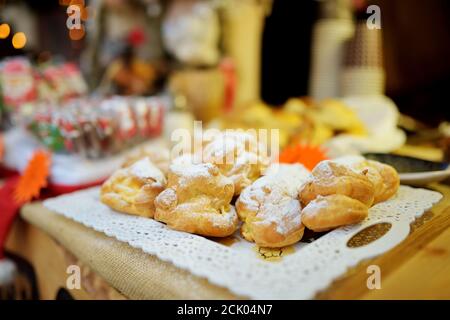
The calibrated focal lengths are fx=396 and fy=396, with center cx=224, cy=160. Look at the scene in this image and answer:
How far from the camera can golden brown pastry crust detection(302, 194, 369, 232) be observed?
0.73 m

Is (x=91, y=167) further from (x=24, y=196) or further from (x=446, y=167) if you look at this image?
(x=446, y=167)

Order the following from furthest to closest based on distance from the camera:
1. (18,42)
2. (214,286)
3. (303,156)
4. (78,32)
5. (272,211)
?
1. (78,32)
2. (18,42)
3. (303,156)
4. (272,211)
5. (214,286)

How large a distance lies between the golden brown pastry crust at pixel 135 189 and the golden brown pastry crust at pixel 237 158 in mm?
132

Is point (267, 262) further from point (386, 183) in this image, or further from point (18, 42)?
point (18, 42)

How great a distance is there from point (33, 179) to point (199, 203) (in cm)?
78

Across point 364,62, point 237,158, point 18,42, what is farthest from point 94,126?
point 18,42

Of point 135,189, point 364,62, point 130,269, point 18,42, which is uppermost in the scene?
point 18,42

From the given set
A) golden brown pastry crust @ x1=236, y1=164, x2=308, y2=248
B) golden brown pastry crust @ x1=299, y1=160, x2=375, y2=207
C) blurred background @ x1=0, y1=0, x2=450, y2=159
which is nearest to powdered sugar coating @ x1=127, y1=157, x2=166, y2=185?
golden brown pastry crust @ x1=236, y1=164, x2=308, y2=248

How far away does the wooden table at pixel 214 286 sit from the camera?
0.65 meters

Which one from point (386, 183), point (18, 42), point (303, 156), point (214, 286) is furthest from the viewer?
point (18, 42)

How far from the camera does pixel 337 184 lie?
0.76 metres

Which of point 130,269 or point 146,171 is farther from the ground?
point 146,171
